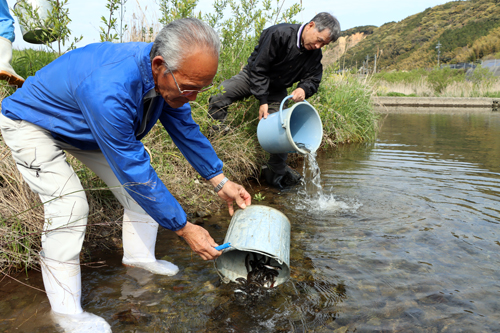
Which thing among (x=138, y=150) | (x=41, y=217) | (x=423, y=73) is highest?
(x=423, y=73)

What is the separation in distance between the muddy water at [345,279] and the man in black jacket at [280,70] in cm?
107

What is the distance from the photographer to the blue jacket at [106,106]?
5.37ft

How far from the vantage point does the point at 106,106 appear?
160cm

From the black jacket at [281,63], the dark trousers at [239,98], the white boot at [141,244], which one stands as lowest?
the white boot at [141,244]

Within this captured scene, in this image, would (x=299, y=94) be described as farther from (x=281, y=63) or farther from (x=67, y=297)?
(x=67, y=297)

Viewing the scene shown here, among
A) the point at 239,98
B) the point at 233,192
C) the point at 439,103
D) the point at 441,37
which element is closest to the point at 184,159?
the point at 239,98

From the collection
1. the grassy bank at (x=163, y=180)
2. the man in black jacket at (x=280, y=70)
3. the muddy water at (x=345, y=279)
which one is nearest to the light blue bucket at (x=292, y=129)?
the man in black jacket at (x=280, y=70)

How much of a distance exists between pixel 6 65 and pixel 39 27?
998 millimetres

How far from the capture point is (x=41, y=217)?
2.60m

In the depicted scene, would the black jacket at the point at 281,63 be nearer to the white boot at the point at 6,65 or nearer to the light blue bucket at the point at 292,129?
the light blue bucket at the point at 292,129

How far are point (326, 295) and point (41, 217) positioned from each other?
2061 millimetres

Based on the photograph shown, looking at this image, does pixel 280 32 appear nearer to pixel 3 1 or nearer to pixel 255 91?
pixel 255 91

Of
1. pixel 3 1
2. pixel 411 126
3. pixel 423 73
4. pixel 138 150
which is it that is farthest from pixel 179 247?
pixel 423 73

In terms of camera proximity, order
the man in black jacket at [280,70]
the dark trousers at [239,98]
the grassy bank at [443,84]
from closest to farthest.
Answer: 1. the man in black jacket at [280,70]
2. the dark trousers at [239,98]
3. the grassy bank at [443,84]
